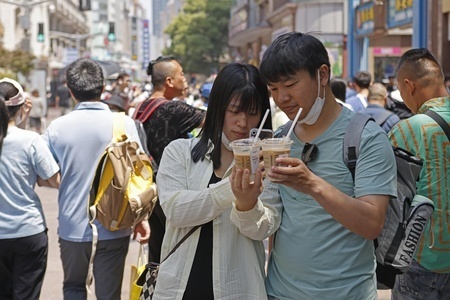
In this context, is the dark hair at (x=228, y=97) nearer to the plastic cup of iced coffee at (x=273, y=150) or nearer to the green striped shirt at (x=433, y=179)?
the plastic cup of iced coffee at (x=273, y=150)

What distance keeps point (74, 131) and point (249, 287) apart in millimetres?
2479

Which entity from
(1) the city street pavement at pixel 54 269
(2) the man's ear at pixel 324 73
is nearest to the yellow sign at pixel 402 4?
(1) the city street pavement at pixel 54 269

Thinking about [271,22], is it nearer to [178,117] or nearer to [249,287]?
[178,117]

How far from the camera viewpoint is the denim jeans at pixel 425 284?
12.9 ft

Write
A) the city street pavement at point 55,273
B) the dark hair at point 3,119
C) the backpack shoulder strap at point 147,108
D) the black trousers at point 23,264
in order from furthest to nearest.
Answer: the city street pavement at point 55,273
the backpack shoulder strap at point 147,108
the black trousers at point 23,264
the dark hair at point 3,119

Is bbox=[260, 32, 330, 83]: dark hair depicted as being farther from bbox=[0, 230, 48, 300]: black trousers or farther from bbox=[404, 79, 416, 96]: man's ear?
bbox=[0, 230, 48, 300]: black trousers

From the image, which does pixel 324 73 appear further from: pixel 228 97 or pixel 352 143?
pixel 228 97

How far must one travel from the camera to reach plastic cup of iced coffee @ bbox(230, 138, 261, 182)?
2.84 metres

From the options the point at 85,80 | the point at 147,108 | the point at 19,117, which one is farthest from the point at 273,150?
the point at 147,108

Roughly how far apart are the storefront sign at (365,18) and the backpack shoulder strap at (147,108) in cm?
1990

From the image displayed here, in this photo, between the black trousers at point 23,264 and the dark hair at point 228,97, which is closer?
the dark hair at point 228,97

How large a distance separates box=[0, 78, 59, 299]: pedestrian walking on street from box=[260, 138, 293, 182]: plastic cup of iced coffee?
2.80 m

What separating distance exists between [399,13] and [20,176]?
18100 mm

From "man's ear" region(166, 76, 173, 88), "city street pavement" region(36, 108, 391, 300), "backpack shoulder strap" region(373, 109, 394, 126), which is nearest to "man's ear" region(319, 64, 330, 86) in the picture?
"man's ear" region(166, 76, 173, 88)
